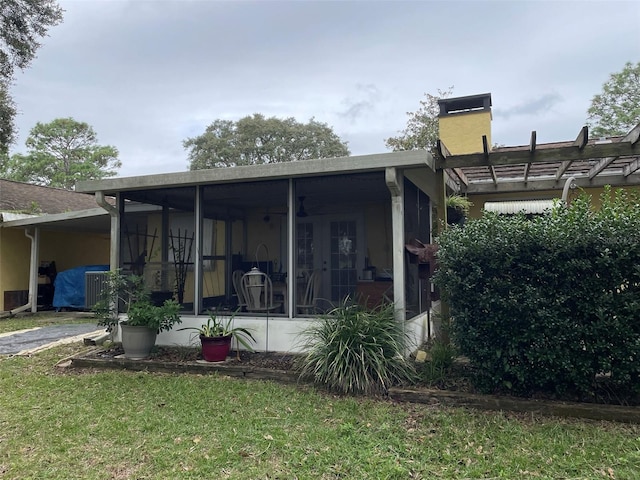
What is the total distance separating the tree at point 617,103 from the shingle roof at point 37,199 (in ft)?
76.5

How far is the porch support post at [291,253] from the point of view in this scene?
5438mm

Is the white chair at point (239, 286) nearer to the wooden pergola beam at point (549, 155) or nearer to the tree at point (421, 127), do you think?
the wooden pergola beam at point (549, 155)

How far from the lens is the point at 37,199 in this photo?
1323 centimetres

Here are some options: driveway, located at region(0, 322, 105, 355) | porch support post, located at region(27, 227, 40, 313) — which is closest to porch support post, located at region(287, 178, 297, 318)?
driveway, located at region(0, 322, 105, 355)

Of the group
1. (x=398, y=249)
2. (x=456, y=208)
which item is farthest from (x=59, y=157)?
(x=398, y=249)

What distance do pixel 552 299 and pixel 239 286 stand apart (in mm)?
4038

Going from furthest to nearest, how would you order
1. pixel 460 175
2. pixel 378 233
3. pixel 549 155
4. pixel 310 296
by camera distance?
pixel 460 175, pixel 378 233, pixel 310 296, pixel 549 155

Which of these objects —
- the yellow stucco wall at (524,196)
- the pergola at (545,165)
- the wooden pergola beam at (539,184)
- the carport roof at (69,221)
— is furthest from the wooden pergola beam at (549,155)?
the carport roof at (69,221)

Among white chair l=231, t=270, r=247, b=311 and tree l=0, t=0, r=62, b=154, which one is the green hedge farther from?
tree l=0, t=0, r=62, b=154

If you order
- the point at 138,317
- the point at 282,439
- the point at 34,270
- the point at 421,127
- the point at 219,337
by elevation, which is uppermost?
the point at 421,127

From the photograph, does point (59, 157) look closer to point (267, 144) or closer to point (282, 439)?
point (267, 144)

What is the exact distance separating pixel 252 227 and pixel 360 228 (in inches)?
A: 70.3

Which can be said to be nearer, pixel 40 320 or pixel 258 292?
pixel 258 292

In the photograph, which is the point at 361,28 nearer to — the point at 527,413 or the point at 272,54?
the point at 272,54
